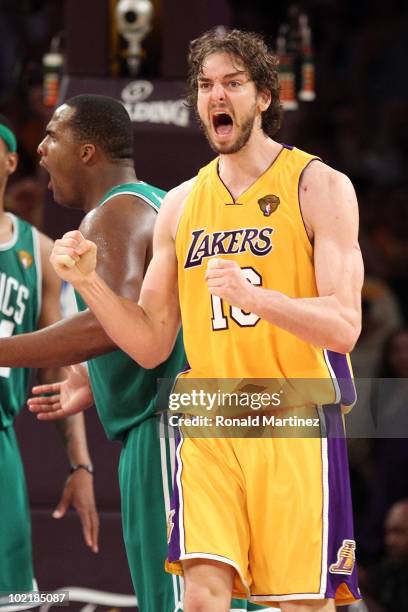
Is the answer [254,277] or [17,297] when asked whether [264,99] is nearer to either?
[254,277]

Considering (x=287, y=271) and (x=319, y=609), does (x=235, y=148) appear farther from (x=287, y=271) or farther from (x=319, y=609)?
(x=319, y=609)

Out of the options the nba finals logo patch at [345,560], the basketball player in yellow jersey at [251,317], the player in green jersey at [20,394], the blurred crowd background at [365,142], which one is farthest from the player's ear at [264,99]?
the blurred crowd background at [365,142]

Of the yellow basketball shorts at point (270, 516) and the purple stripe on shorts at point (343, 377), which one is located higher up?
the purple stripe on shorts at point (343, 377)

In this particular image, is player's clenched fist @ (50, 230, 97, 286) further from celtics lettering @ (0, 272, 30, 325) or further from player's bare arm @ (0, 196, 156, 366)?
celtics lettering @ (0, 272, 30, 325)

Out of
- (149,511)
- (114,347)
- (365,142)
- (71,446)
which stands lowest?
(149,511)

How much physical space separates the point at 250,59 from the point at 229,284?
0.81 meters

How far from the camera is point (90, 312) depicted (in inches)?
167

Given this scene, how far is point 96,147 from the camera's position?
468 centimetres

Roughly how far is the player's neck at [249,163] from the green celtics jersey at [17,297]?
59.2 inches

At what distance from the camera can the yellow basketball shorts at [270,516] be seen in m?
3.60

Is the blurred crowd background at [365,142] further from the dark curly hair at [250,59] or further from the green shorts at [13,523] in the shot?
the dark curly hair at [250,59]

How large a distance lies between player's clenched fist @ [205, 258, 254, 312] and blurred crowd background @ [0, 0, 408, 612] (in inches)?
122

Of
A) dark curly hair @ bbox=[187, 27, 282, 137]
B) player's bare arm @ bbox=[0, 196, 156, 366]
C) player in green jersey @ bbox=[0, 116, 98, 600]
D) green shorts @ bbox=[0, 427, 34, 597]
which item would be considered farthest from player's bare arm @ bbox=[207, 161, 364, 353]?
green shorts @ bbox=[0, 427, 34, 597]

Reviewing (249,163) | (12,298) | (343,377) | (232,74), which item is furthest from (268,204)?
(12,298)
